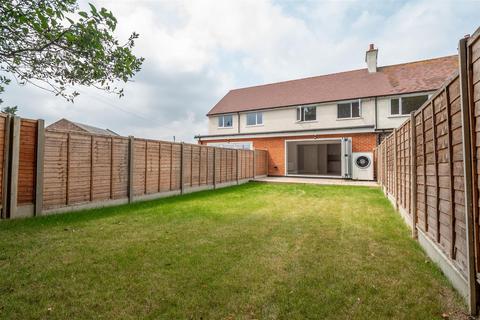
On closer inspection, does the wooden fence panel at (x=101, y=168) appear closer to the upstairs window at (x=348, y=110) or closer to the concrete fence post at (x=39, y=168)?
the concrete fence post at (x=39, y=168)

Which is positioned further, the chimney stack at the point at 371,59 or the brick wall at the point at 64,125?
the brick wall at the point at 64,125

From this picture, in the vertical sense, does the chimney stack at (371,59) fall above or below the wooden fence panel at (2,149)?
above

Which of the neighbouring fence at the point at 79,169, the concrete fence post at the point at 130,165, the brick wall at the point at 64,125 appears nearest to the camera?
the neighbouring fence at the point at 79,169

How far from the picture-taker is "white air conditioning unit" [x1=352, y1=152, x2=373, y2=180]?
13.7 meters

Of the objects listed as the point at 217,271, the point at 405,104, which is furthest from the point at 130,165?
the point at 405,104

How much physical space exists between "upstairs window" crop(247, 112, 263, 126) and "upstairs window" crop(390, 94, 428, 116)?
888cm

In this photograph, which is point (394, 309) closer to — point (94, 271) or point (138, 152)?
point (94, 271)

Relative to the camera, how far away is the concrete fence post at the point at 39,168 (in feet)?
17.5

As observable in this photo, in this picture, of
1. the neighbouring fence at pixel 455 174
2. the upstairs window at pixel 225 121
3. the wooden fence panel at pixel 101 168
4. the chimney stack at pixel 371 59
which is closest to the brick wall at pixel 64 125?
the upstairs window at pixel 225 121

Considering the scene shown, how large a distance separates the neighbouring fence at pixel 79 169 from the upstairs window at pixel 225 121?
10.7m

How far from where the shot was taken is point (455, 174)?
2248 mm

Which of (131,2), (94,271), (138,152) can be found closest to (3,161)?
(138,152)

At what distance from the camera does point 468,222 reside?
6.39 feet

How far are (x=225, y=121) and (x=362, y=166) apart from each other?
447 inches
